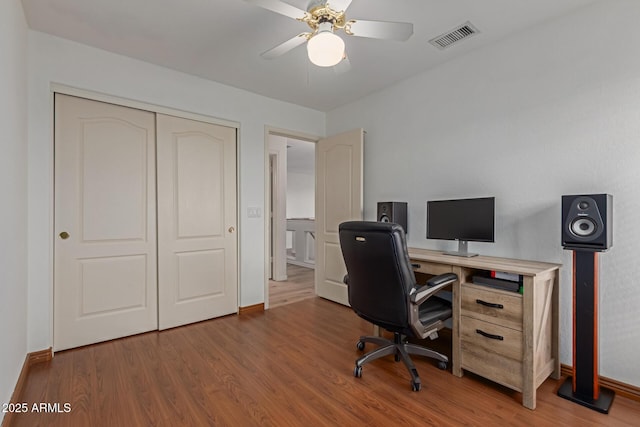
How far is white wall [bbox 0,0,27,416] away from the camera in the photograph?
1.58 meters

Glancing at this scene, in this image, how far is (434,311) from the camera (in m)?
2.19

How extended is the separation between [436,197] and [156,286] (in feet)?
9.35

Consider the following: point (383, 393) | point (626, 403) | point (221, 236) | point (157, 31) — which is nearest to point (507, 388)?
point (626, 403)

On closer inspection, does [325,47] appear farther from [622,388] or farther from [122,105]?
[622,388]

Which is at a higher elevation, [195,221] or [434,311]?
[195,221]

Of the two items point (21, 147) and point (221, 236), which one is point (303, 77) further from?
point (21, 147)

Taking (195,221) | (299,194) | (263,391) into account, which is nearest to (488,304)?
(263,391)

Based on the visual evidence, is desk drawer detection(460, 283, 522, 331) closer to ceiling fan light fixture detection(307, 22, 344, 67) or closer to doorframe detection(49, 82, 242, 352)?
ceiling fan light fixture detection(307, 22, 344, 67)

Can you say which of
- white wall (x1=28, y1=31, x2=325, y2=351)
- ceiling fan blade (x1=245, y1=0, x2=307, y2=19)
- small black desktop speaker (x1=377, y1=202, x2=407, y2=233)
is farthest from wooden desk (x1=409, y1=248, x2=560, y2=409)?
white wall (x1=28, y1=31, x2=325, y2=351)

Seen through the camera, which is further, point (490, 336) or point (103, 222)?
point (103, 222)

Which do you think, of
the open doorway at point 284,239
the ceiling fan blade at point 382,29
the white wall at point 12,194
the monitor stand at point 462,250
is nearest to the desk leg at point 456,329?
the monitor stand at point 462,250

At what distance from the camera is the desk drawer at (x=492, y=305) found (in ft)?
6.24

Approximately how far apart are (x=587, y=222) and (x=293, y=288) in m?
3.64

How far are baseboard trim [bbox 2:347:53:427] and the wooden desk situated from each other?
2.66m
